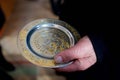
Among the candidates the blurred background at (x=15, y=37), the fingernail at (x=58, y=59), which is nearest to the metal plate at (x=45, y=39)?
the fingernail at (x=58, y=59)

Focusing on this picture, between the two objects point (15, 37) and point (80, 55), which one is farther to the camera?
point (15, 37)

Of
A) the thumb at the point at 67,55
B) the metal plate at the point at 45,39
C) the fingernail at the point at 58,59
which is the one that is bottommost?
the fingernail at the point at 58,59

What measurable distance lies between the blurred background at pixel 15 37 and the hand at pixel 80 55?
2.05 ft

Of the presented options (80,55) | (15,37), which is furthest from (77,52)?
(15,37)

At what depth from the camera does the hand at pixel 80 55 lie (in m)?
0.59

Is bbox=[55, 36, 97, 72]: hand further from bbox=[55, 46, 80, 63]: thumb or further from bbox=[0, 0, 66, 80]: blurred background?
bbox=[0, 0, 66, 80]: blurred background

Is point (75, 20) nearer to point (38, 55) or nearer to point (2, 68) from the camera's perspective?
point (38, 55)

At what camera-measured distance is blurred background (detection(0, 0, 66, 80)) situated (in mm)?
1257

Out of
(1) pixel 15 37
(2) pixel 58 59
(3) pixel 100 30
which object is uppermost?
(1) pixel 15 37

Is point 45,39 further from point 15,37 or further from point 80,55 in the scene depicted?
point 15,37

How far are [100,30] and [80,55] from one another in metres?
0.10

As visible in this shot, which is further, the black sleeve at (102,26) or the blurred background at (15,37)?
the blurred background at (15,37)

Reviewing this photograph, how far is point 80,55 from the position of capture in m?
0.62

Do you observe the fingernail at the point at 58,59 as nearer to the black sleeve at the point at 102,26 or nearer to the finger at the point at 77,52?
the finger at the point at 77,52
